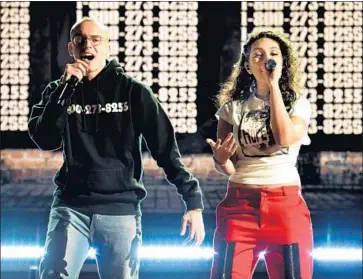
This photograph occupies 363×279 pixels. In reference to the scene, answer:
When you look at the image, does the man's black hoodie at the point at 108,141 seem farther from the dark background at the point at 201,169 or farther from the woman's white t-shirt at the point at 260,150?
the dark background at the point at 201,169

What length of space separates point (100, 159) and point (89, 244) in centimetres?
27

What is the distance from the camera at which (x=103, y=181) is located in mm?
1842

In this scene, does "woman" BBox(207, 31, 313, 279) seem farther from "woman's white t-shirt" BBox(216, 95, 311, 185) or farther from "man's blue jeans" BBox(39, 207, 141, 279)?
"man's blue jeans" BBox(39, 207, 141, 279)

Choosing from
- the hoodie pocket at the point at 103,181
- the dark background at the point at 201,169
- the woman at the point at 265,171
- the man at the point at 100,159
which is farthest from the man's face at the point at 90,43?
the dark background at the point at 201,169

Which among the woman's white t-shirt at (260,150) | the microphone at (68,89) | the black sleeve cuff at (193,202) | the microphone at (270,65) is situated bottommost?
the black sleeve cuff at (193,202)

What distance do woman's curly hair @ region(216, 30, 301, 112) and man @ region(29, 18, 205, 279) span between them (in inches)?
11.5

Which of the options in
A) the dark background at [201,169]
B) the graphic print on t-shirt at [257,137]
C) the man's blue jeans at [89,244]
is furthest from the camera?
the dark background at [201,169]

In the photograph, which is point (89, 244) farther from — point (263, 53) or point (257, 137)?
point (263, 53)

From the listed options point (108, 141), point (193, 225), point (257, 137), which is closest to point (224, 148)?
point (257, 137)

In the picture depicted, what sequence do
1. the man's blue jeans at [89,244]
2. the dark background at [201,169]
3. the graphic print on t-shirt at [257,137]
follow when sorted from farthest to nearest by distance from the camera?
the dark background at [201,169] → the graphic print on t-shirt at [257,137] → the man's blue jeans at [89,244]

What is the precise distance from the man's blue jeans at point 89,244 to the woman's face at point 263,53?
0.65m

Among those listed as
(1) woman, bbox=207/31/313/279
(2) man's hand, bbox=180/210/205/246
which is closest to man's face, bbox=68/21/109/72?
(1) woman, bbox=207/31/313/279

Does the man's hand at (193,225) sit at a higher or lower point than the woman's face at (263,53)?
lower

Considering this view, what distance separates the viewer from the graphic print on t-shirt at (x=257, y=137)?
1.87 meters
